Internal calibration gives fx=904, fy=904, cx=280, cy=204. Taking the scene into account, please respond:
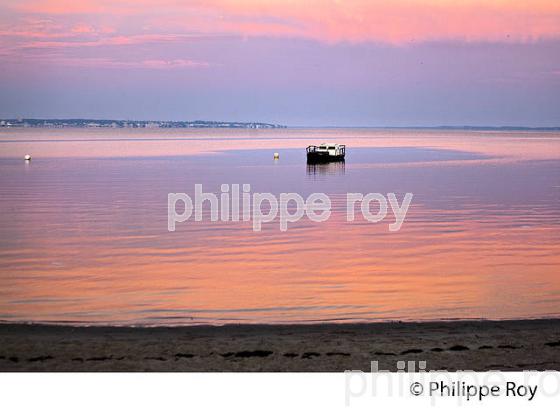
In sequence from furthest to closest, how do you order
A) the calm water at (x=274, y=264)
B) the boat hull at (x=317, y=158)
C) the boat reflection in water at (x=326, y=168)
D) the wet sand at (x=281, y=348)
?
the boat hull at (x=317, y=158) → the boat reflection in water at (x=326, y=168) → the calm water at (x=274, y=264) → the wet sand at (x=281, y=348)

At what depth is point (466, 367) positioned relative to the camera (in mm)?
5078

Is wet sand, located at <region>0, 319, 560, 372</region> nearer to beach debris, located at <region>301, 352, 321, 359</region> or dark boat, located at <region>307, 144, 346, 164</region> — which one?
beach debris, located at <region>301, 352, 321, 359</region>

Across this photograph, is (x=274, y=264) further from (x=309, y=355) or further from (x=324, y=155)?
(x=324, y=155)

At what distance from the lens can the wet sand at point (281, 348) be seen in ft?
16.8

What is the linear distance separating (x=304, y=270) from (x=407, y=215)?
23.6 feet

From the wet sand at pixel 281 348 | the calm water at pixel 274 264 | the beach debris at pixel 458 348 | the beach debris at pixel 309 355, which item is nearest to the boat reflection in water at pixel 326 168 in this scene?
the calm water at pixel 274 264

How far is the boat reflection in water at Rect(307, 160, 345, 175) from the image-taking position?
118ft

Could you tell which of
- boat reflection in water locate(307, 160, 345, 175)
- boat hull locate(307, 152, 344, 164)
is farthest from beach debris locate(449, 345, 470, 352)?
boat hull locate(307, 152, 344, 164)

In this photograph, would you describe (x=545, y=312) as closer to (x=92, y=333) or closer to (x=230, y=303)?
(x=230, y=303)

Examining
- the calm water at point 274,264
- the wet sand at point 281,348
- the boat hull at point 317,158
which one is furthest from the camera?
the boat hull at point 317,158

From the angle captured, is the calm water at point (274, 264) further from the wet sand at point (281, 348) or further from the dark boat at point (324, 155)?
the dark boat at point (324, 155)

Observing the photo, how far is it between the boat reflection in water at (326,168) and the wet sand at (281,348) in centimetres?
2890

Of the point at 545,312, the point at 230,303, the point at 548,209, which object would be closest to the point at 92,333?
the point at 230,303

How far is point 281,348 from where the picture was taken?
5.55 meters
